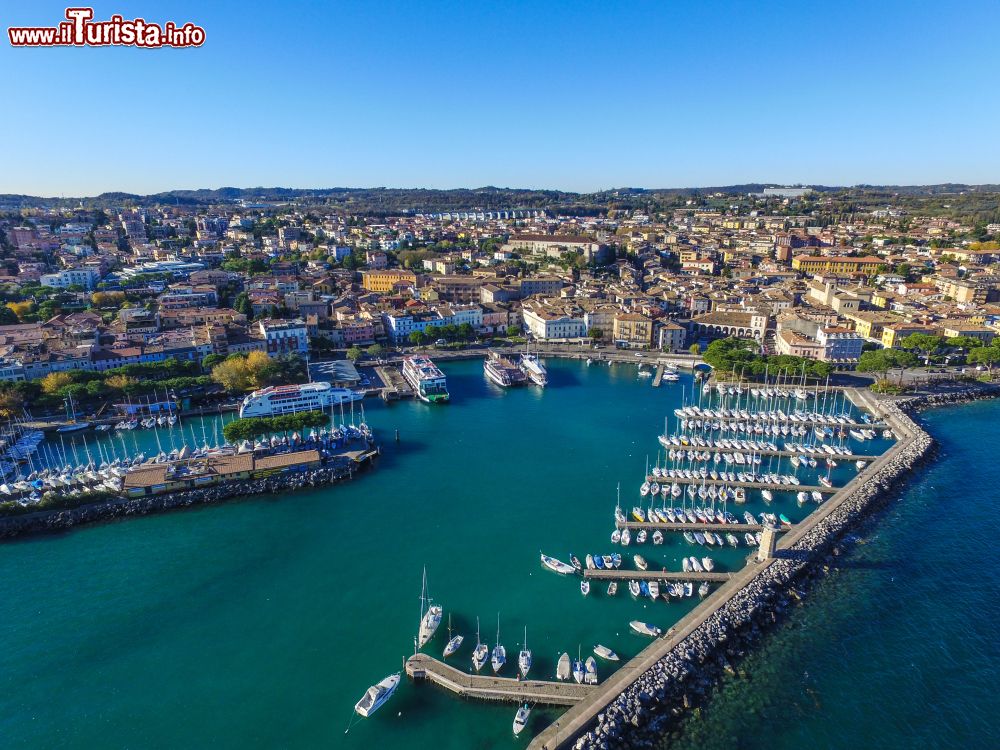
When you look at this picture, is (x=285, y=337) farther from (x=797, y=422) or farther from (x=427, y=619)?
(x=797, y=422)

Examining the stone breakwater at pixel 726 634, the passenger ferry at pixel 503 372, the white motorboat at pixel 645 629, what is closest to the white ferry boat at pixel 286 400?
the passenger ferry at pixel 503 372

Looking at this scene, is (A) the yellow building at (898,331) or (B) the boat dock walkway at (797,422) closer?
(B) the boat dock walkway at (797,422)

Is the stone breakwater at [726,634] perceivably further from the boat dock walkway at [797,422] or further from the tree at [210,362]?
the tree at [210,362]

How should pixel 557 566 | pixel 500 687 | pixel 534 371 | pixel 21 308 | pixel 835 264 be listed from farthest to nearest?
pixel 835 264, pixel 21 308, pixel 534 371, pixel 557 566, pixel 500 687

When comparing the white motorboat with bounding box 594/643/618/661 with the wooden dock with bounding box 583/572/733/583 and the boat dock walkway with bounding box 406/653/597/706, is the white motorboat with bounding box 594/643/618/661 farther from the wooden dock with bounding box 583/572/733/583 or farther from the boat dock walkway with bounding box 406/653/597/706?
the wooden dock with bounding box 583/572/733/583

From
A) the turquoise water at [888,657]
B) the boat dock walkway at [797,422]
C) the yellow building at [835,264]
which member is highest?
the yellow building at [835,264]

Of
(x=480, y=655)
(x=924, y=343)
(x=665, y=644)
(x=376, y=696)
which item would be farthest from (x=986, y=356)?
(x=376, y=696)
